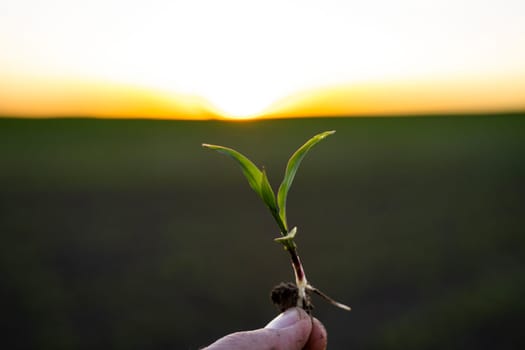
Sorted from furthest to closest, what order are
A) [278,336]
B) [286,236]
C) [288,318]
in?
[286,236], [288,318], [278,336]

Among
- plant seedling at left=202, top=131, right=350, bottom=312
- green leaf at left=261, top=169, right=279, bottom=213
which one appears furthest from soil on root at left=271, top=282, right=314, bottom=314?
green leaf at left=261, top=169, right=279, bottom=213

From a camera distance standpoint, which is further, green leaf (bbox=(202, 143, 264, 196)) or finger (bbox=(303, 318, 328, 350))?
green leaf (bbox=(202, 143, 264, 196))

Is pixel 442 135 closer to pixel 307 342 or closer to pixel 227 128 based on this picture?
pixel 227 128

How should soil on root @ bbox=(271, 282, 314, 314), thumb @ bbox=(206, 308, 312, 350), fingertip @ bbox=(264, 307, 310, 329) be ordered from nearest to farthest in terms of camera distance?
thumb @ bbox=(206, 308, 312, 350)
fingertip @ bbox=(264, 307, 310, 329)
soil on root @ bbox=(271, 282, 314, 314)

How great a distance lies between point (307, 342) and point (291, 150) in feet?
9.38

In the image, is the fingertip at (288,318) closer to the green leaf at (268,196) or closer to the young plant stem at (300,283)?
the young plant stem at (300,283)

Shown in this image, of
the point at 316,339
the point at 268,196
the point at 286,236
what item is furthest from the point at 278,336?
the point at 268,196

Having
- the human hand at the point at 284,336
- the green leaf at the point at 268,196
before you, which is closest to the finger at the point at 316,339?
the human hand at the point at 284,336

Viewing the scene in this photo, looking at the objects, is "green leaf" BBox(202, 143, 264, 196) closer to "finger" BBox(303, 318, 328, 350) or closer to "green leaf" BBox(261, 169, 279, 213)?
"green leaf" BBox(261, 169, 279, 213)

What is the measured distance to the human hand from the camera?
95 cm

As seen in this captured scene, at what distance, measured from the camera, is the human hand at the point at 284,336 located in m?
0.95

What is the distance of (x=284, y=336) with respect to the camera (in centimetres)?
108

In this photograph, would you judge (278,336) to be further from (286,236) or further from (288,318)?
(286,236)

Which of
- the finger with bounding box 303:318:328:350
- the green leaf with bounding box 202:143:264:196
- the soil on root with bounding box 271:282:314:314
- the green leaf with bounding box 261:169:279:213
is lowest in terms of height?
the finger with bounding box 303:318:328:350
